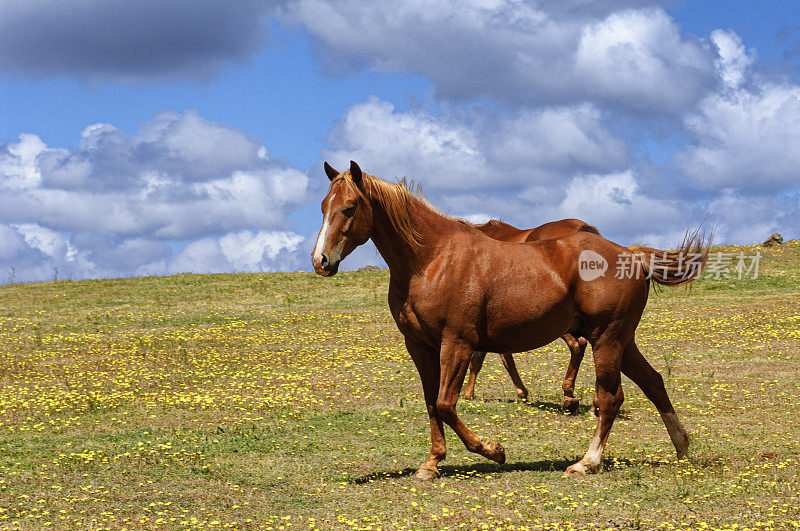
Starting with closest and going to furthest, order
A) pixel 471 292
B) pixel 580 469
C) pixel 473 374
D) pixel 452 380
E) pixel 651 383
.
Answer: pixel 452 380, pixel 471 292, pixel 580 469, pixel 651 383, pixel 473 374

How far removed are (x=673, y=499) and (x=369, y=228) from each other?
4.62m

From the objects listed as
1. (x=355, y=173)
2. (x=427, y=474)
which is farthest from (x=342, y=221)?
(x=427, y=474)

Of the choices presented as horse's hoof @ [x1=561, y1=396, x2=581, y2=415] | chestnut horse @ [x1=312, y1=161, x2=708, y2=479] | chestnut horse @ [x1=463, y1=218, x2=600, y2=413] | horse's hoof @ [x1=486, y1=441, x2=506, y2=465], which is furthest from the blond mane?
horse's hoof @ [x1=561, y1=396, x2=581, y2=415]

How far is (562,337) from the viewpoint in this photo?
1345cm

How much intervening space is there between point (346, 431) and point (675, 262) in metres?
5.83

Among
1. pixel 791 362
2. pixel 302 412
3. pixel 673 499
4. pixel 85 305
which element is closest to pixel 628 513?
pixel 673 499

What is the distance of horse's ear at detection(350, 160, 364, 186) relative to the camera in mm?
8847

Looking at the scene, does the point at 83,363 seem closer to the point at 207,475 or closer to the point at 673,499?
the point at 207,475

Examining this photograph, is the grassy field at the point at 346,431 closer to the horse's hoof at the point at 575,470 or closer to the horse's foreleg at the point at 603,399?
the horse's hoof at the point at 575,470

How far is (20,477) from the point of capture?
1022 cm

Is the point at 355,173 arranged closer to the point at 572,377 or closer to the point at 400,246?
the point at 400,246

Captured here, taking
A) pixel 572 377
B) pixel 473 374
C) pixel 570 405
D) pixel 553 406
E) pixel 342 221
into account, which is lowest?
pixel 553 406

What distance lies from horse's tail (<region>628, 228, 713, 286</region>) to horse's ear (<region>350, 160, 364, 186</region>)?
3.87 meters

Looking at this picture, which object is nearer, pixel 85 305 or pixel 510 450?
pixel 510 450
